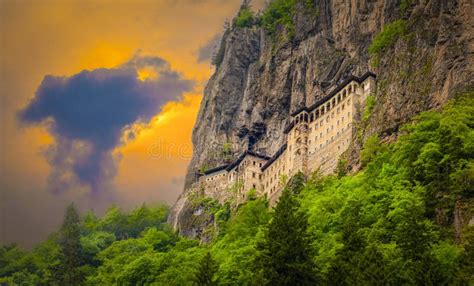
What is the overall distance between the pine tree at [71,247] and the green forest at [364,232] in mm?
289

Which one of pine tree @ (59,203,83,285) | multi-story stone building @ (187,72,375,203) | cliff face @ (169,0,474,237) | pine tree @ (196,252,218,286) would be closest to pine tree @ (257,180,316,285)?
pine tree @ (196,252,218,286)

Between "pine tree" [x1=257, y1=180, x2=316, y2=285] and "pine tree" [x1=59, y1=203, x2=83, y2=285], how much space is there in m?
45.3

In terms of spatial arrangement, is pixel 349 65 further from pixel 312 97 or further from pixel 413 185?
pixel 413 185

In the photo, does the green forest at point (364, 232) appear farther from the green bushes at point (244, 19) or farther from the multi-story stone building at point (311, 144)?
the green bushes at point (244, 19)

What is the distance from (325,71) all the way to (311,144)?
1979 cm

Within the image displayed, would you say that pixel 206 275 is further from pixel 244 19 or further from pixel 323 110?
pixel 244 19

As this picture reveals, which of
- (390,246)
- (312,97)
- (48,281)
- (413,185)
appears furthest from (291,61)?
(390,246)

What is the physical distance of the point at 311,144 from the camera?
89875 millimetres

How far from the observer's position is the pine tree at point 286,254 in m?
44.2

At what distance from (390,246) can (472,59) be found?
89.2 ft

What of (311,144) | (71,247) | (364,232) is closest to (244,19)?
(311,144)

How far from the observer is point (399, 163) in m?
63.3

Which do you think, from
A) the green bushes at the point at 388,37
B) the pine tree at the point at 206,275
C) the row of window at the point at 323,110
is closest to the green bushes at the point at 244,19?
the row of window at the point at 323,110

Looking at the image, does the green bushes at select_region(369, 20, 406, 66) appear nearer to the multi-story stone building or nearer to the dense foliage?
the multi-story stone building
